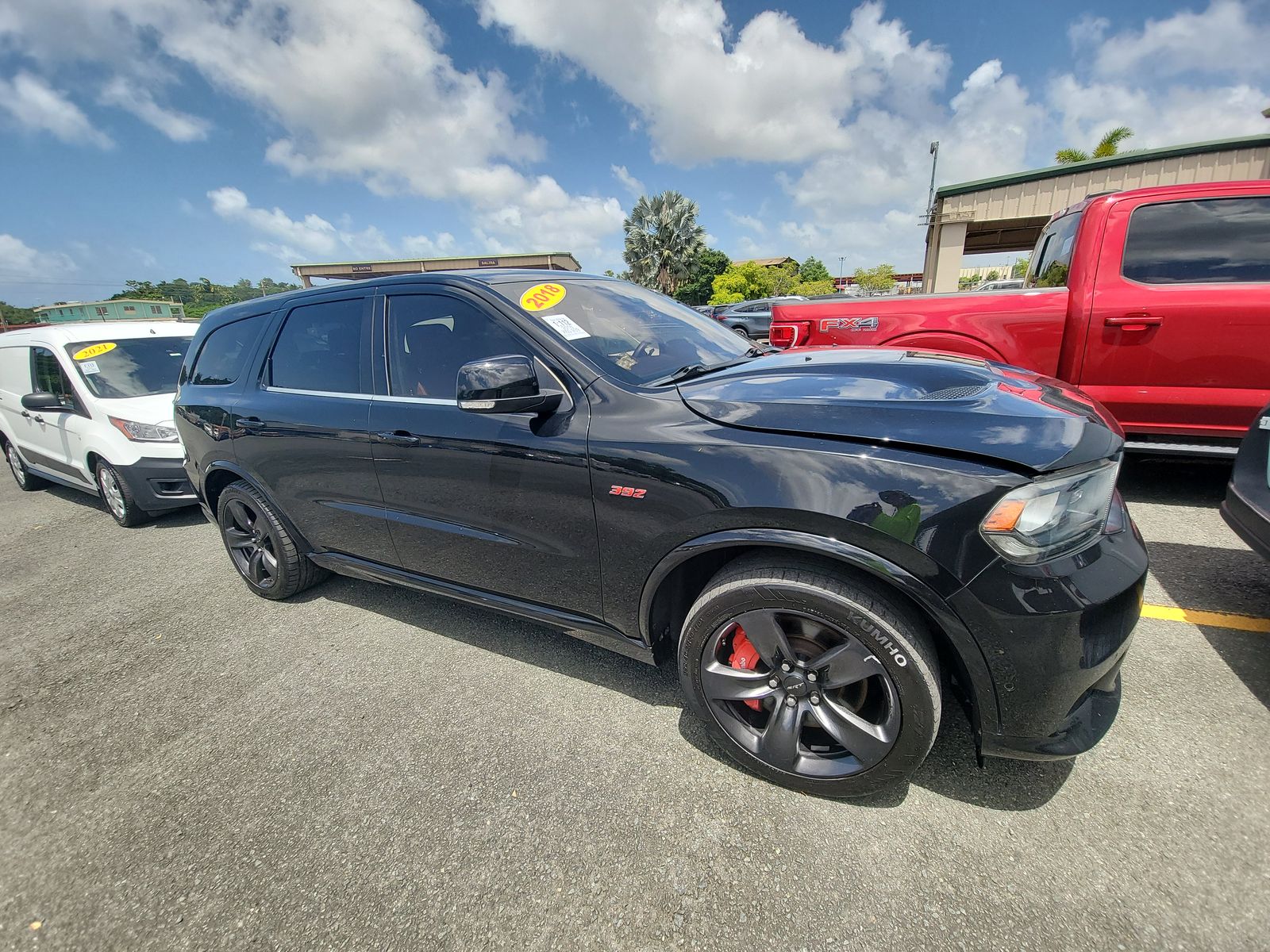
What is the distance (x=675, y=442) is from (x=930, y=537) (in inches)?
30.5

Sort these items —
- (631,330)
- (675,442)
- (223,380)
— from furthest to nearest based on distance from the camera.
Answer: (223,380) → (631,330) → (675,442)

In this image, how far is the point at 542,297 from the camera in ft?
7.80

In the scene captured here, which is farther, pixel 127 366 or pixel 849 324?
pixel 127 366

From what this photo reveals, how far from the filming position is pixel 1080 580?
4.84ft

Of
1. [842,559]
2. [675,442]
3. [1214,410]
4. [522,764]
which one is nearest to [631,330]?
[675,442]

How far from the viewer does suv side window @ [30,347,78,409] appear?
506cm

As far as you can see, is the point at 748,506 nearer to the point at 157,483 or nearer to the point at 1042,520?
the point at 1042,520

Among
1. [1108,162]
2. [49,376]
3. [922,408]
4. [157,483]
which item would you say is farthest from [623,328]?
[1108,162]

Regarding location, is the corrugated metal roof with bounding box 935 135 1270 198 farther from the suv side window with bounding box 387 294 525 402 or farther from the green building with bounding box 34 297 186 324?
the green building with bounding box 34 297 186 324

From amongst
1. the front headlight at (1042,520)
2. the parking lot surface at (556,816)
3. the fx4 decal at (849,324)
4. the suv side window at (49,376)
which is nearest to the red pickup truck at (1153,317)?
the fx4 decal at (849,324)

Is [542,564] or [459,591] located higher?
[542,564]

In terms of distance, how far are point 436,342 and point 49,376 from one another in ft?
17.8

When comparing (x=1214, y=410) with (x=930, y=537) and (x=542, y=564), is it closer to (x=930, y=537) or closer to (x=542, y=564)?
(x=930, y=537)

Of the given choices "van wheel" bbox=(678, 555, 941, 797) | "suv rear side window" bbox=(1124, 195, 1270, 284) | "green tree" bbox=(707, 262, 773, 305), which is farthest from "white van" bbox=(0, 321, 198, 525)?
"green tree" bbox=(707, 262, 773, 305)
